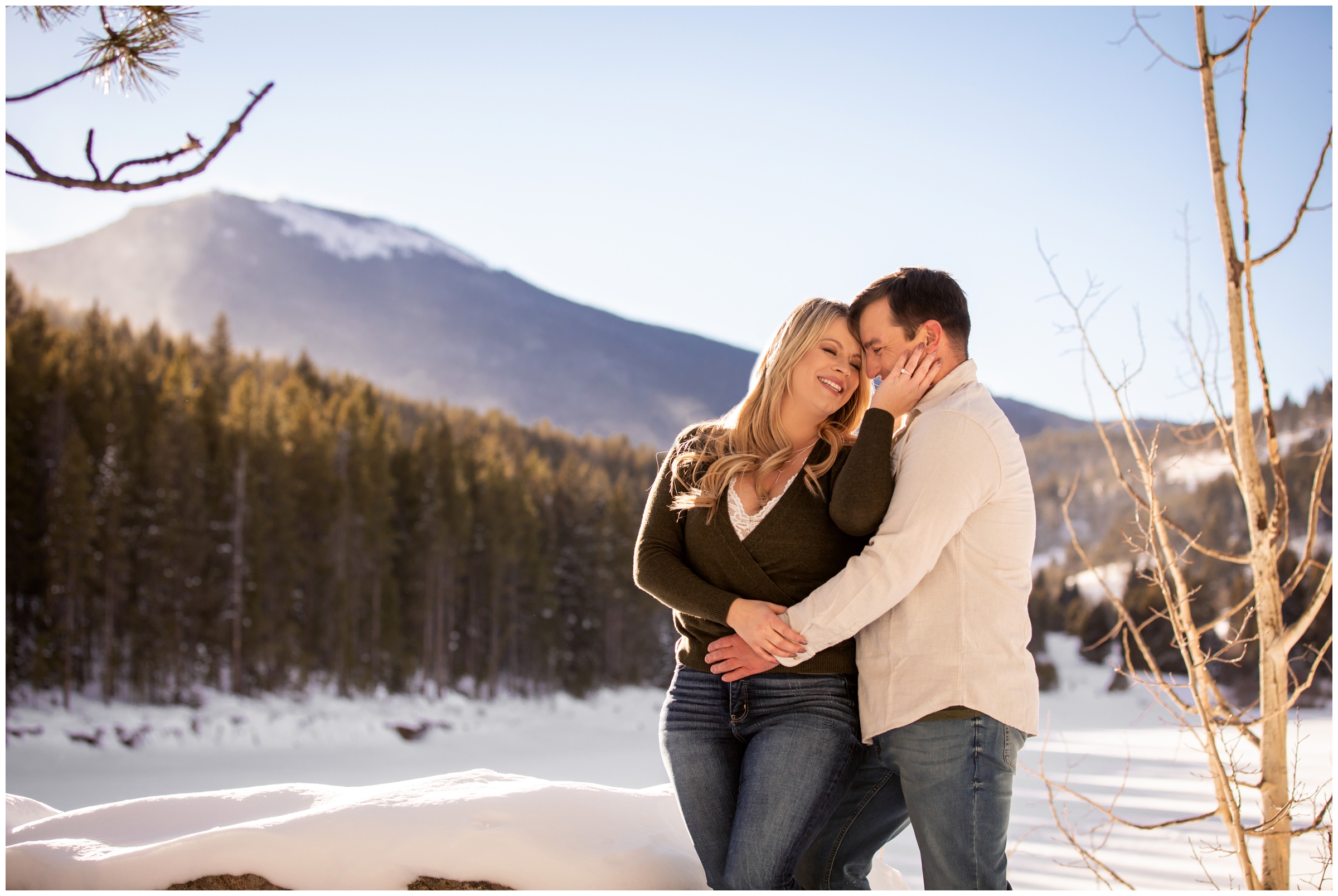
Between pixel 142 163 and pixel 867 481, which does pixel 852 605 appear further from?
pixel 142 163

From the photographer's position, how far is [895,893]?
2275 mm

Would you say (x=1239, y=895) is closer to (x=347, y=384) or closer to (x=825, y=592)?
(x=825, y=592)

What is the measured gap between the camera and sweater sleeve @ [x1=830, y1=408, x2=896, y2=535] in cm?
186

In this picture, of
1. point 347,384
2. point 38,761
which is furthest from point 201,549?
point 347,384

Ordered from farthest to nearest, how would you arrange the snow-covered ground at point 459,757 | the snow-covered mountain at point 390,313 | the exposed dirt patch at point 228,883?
the snow-covered mountain at point 390,313
the snow-covered ground at point 459,757
the exposed dirt patch at point 228,883

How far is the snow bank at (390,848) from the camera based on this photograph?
210 cm

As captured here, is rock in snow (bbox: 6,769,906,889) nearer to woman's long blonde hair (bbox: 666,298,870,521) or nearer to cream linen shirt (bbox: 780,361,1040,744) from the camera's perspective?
cream linen shirt (bbox: 780,361,1040,744)

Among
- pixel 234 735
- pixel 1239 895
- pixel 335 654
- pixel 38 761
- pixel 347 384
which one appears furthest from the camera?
pixel 347 384

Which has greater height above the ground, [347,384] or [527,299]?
[527,299]

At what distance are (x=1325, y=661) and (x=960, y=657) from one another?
1.46m

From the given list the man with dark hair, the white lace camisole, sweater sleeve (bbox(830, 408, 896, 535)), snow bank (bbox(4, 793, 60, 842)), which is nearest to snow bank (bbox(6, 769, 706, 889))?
snow bank (bbox(4, 793, 60, 842))

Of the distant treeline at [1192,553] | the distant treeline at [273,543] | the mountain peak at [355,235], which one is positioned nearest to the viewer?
the distant treeline at [1192,553]

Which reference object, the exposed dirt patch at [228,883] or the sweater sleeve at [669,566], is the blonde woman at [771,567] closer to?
the sweater sleeve at [669,566]

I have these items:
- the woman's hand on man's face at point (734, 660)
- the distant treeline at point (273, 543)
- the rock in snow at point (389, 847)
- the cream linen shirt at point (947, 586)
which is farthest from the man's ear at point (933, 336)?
the distant treeline at point (273, 543)
